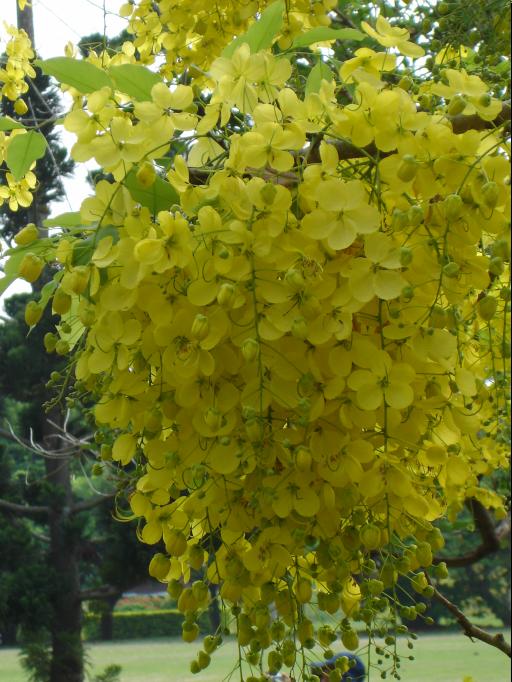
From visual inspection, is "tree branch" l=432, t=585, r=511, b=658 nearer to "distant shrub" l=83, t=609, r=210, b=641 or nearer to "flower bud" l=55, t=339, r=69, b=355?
"flower bud" l=55, t=339, r=69, b=355

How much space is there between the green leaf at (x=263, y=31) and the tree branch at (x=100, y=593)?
8.24ft

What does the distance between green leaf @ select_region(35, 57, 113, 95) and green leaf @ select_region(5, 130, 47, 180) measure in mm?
61

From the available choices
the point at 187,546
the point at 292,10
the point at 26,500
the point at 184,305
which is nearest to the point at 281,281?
the point at 184,305

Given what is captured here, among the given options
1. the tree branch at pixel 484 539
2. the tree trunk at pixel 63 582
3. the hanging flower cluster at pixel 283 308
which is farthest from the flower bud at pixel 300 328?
the tree trunk at pixel 63 582

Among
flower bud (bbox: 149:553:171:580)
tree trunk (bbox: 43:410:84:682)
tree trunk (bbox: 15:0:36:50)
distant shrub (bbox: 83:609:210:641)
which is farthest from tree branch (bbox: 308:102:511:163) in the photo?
distant shrub (bbox: 83:609:210:641)

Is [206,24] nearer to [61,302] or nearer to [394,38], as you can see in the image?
[394,38]

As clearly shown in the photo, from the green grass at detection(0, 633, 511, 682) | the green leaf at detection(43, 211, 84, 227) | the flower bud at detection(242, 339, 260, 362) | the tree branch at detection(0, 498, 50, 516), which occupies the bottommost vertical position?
the green grass at detection(0, 633, 511, 682)

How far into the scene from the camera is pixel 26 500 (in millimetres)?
2934

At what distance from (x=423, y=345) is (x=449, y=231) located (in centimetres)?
6

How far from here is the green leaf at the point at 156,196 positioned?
1.39 ft

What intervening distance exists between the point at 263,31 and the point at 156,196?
13 cm

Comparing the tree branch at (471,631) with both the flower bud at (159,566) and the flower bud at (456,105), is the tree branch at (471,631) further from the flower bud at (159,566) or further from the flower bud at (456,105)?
the flower bud at (456,105)

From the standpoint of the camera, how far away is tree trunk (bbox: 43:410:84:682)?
2604 millimetres

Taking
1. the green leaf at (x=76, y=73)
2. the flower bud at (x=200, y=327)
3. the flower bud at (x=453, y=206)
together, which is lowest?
the flower bud at (x=200, y=327)
